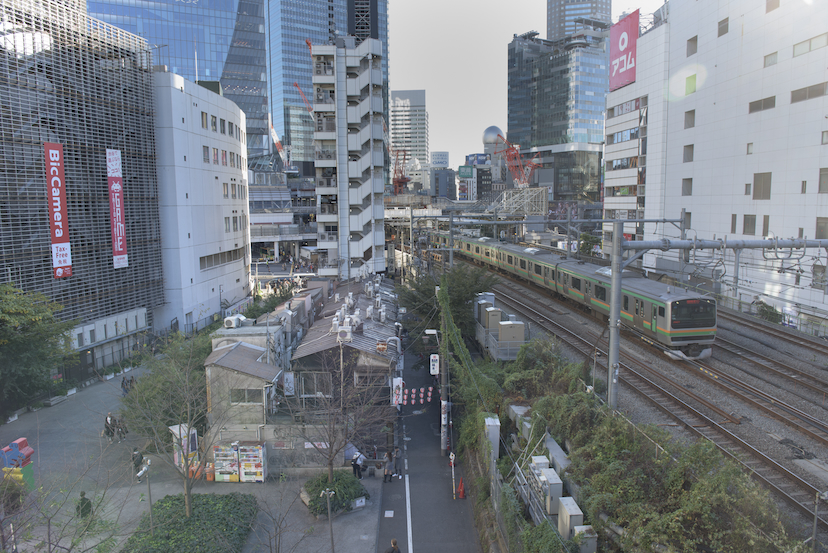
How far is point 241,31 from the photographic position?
81.8 metres

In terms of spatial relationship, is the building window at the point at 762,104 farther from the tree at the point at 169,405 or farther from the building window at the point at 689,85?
the tree at the point at 169,405

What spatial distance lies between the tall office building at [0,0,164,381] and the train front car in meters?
25.0

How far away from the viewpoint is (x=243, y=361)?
16703 mm

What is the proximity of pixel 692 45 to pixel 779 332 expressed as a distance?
27969mm

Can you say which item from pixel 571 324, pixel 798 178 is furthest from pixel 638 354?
pixel 798 178

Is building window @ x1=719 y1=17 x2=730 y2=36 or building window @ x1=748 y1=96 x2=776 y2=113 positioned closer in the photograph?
building window @ x1=748 y1=96 x2=776 y2=113

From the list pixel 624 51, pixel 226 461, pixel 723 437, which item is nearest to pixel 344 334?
pixel 226 461

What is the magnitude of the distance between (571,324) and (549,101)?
10397 cm

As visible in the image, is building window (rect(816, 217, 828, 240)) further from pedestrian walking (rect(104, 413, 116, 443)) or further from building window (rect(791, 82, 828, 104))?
pedestrian walking (rect(104, 413, 116, 443))

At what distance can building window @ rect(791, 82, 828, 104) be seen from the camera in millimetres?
28359

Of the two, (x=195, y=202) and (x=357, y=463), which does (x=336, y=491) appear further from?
(x=195, y=202)

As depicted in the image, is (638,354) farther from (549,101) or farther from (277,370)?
(549,101)

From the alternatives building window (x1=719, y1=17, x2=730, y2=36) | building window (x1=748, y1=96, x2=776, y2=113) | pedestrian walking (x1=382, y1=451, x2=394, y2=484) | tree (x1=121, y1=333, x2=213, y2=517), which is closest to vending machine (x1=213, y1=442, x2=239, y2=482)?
tree (x1=121, y1=333, x2=213, y2=517)

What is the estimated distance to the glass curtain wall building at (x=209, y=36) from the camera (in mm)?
74938
